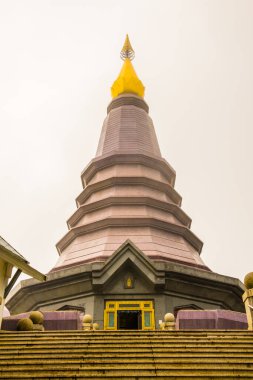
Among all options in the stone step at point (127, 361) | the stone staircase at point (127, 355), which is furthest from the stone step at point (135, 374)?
the stone step at point (127, 361)

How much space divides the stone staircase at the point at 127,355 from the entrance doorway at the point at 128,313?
7.62m

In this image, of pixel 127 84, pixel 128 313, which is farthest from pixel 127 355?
pixel 127 84

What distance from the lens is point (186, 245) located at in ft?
76.1

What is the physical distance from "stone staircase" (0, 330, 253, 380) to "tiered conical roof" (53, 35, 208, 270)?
33.7 ft

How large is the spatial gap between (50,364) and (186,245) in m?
15.9

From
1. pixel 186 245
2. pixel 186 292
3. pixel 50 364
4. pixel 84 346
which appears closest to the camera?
pixel 50 364

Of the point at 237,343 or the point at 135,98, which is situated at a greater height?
the point at 135,98

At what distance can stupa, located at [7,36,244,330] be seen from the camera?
1812 centimetres

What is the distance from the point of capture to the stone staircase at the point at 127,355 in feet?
24.5

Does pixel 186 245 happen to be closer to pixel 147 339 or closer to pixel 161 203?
pixel 161 203

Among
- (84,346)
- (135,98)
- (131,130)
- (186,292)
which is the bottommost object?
(84,346)

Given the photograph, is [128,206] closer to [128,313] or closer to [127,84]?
[128,313]

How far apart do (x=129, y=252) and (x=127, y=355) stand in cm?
1020

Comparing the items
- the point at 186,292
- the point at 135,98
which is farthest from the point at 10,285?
the point at 135,98
